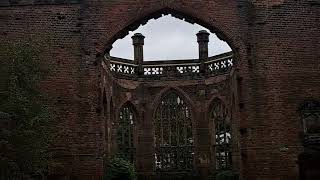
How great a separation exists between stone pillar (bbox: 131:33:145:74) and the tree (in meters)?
13.7

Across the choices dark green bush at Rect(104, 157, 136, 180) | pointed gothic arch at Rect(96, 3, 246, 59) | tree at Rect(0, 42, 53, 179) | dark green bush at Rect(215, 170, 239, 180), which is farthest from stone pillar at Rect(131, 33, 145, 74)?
tree at Rect(0, 42, 53, 179)

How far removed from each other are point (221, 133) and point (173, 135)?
7.83 feet

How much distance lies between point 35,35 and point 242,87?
5.85 meters

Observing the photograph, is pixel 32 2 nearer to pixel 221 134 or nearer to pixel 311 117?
pixel 311 117

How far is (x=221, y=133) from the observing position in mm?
26516

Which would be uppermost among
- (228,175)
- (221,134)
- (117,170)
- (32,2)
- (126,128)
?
(32,2)

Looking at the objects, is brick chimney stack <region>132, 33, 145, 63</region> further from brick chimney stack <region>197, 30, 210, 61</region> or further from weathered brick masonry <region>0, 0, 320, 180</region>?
weathered brick masonry <region>0, 0, 320, 180</region>

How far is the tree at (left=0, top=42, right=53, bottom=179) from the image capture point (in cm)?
1195

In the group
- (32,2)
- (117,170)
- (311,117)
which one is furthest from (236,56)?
(117,170)

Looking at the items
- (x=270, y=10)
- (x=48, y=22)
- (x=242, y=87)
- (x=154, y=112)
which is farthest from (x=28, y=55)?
(x=154, y=112)

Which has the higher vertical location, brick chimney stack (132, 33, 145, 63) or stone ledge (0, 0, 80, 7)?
brick chimney stack (132, 33, 145, 63)

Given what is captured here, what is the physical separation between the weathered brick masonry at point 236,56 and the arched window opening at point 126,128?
1126 cm

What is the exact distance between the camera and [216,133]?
2642 centimetres

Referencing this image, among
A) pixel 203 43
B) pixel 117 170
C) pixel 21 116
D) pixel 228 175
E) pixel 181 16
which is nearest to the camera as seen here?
pixel 21 116
